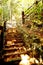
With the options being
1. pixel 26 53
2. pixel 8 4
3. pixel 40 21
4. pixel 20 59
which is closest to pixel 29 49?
pixel 26 53

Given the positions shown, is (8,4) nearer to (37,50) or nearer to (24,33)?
(24,33)

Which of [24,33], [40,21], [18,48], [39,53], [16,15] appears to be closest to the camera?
[39,53]

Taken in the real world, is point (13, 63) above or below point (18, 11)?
below

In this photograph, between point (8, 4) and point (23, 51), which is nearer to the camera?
point (23, 51)

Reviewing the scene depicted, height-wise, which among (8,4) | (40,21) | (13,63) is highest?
(8,4)

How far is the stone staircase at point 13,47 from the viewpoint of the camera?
821 cm

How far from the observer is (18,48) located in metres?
9.15

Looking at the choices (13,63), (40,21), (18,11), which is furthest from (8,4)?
(13,63)

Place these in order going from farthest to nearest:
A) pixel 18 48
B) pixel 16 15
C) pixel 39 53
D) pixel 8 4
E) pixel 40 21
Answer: pixel 16 15
pixel 8 4
pixel 40 21
pixel 18 48
pixel 39 53

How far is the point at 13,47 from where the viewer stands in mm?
9297

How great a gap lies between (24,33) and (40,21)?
3.23 meters

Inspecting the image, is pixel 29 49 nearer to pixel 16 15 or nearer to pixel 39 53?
pixel 39 53

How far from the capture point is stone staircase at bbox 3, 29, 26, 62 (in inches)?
323

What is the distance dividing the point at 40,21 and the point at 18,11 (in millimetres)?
12727
